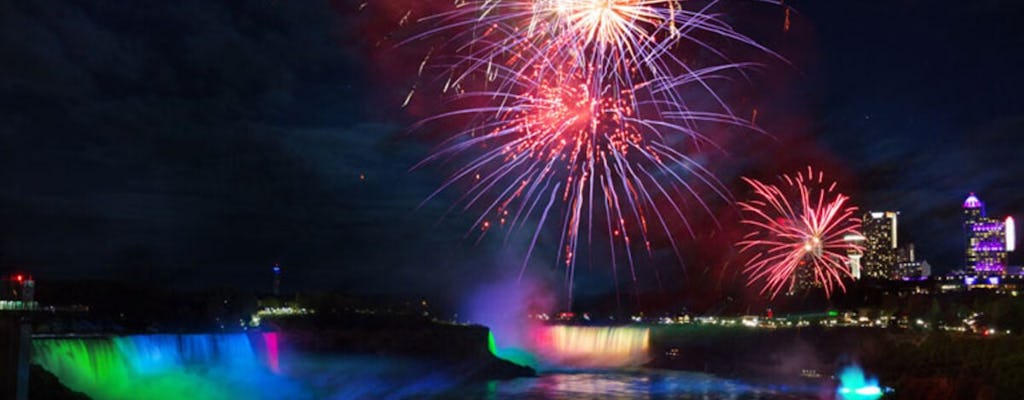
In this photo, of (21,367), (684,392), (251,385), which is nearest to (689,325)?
(684,392)

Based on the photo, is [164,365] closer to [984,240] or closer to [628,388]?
[628,388]

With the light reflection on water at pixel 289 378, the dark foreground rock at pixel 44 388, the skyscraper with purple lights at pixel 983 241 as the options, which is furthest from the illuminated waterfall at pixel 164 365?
the skyscraper with purple lights at pixel 983 241

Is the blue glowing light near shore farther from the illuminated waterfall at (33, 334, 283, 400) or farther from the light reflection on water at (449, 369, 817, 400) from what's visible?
the illuminated waterfall at (33, 334, 283, 400)

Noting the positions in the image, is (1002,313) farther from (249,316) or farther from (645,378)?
(249,316)

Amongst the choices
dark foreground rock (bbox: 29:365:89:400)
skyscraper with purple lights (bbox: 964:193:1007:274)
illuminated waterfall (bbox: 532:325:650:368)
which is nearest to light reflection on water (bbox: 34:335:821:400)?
dark foreground rock (bbox: 29:365:89:400)

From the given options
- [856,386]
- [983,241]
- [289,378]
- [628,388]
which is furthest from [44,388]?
[983,241]

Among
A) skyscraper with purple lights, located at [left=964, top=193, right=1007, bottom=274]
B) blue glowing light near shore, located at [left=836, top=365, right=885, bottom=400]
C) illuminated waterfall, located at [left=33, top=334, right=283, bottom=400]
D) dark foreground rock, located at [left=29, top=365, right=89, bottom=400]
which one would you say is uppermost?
skyscraper with purple lights, located at [left=964, top=193, right=1007, bottom=274]
